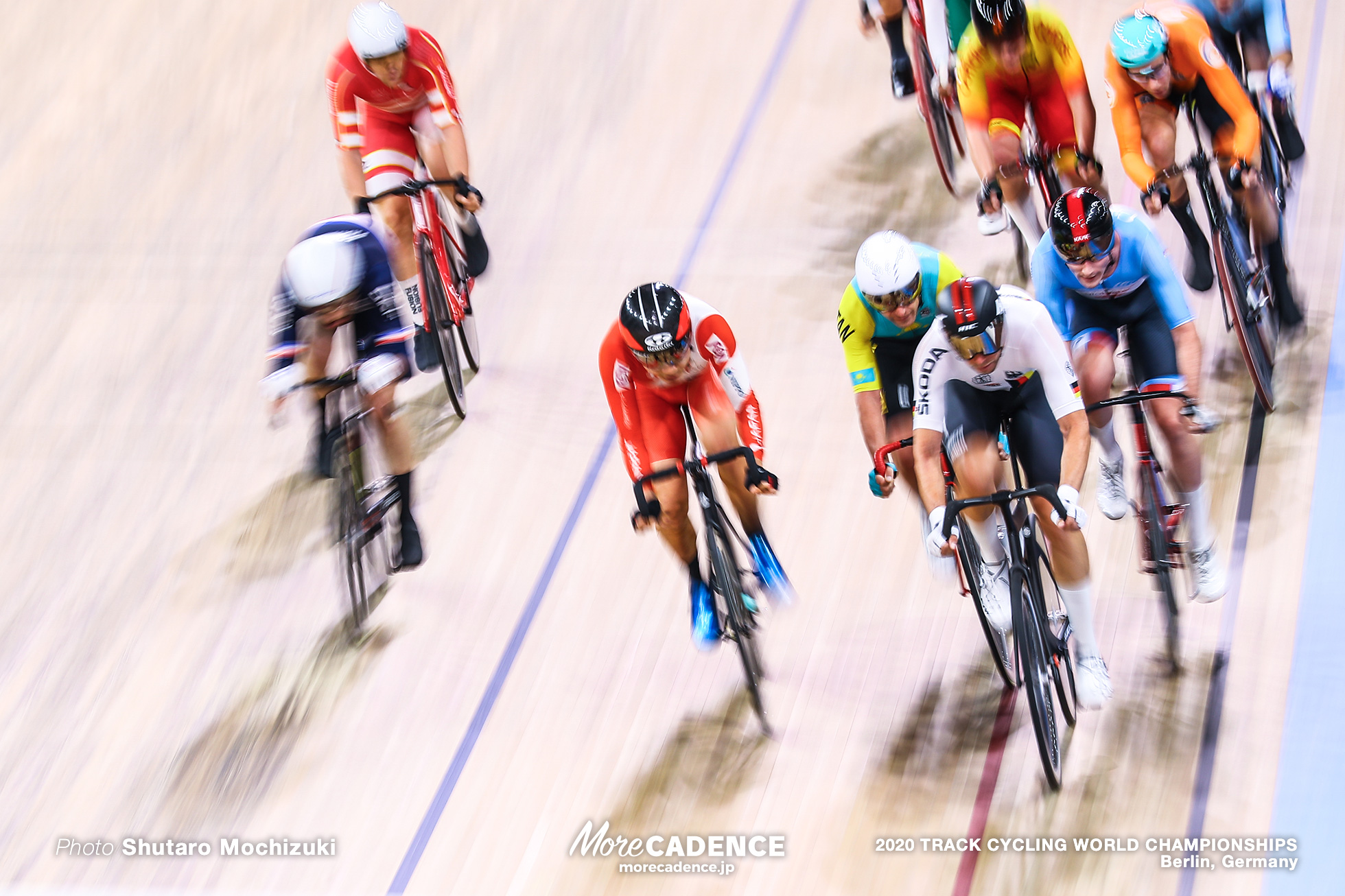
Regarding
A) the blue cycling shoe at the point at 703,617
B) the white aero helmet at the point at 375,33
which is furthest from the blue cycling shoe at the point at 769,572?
the white aero helmet at the point at 375,33

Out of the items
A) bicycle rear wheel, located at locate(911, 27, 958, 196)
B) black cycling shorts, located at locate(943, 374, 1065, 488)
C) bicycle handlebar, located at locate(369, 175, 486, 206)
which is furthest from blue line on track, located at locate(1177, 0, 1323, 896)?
bicycle handlebar, located at locate(369, 175, 486, 206)

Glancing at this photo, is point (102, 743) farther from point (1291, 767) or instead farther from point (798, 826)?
point (1291, 767)

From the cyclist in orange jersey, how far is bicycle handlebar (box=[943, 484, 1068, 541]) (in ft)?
4.48

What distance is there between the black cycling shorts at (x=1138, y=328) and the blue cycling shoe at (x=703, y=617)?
50.8 inches

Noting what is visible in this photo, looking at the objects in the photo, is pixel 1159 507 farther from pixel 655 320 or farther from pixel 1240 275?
pixel 655 320

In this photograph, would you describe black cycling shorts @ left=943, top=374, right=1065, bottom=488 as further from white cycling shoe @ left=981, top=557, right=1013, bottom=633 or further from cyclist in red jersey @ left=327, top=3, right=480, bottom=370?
cyclist in red jersey @ left=327, top=3, right=480, bottom=370

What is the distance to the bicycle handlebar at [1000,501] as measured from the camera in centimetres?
295

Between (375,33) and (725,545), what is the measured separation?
2.31 metres

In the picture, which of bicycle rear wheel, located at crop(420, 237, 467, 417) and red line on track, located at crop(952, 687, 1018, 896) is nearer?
red line on track, located at crop(952, 687, 1018, 896)

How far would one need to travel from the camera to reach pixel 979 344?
3.07 meters

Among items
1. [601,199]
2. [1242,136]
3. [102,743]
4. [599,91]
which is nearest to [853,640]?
[1242,136]

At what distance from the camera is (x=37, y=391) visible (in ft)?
18.9

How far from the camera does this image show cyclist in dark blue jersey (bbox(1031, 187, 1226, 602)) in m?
3.36

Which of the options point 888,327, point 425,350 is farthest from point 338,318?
point 888,327
